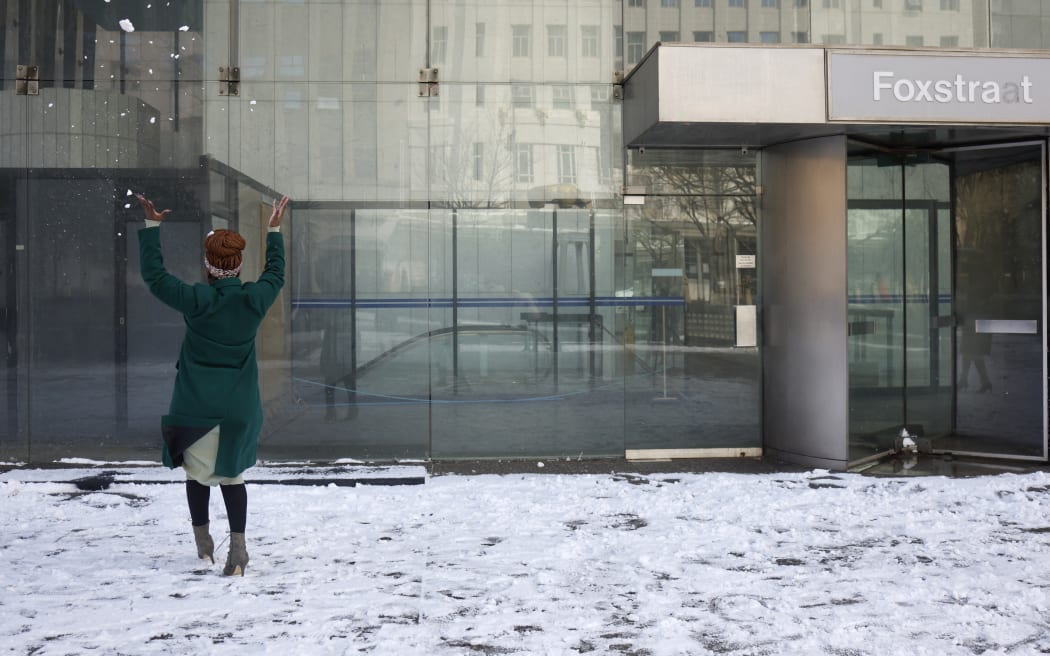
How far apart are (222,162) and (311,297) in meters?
1.38

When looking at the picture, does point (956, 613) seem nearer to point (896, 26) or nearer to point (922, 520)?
point (922, 520)

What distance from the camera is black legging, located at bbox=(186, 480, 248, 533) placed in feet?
17.1

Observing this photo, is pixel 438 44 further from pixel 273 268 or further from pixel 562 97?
pixel 273 268

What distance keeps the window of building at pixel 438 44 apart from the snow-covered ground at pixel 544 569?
144 inches

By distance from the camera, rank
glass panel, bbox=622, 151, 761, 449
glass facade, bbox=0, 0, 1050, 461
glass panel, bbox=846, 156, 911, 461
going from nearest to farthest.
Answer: glass facade, bbox=0, 0, 1050, 461, glass panel, bbox=846, 156, 911, 461, glass panel, bbox=622, 151, 761, 449

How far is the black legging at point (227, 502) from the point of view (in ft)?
17.1

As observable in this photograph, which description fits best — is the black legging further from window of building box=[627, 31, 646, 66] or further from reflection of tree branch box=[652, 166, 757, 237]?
window of building box=[627, 31, 646, 66]

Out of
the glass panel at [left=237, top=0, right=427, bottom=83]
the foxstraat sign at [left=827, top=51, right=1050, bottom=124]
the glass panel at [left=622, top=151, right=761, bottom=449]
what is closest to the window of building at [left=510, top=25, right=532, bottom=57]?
the glass panel at [left=237, top=0, right=427, bottom=83]

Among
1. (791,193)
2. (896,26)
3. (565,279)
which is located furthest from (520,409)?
(896,26)

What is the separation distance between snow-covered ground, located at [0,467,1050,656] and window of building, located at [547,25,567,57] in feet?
12.3

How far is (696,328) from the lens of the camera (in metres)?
8.84

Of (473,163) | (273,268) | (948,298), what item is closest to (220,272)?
(273,268)

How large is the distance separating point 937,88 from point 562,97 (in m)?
3.06

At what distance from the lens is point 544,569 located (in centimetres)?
538
